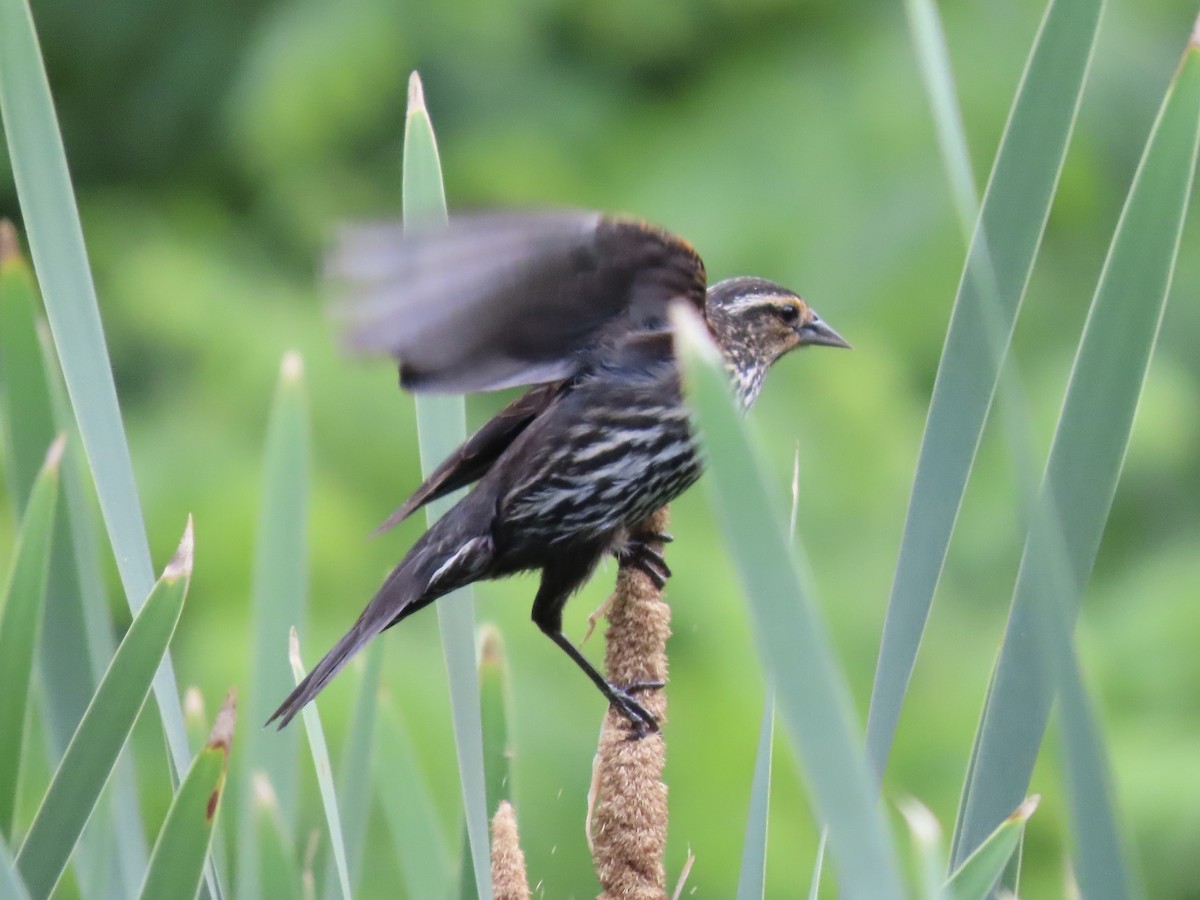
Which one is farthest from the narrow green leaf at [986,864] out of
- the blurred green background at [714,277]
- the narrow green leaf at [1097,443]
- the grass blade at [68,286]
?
the blurred green background at [714,277]

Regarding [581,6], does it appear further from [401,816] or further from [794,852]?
[401,816]

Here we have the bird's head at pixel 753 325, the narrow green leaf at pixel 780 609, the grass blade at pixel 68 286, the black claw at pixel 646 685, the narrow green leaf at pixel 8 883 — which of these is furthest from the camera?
the bird's head at pixel 753 325

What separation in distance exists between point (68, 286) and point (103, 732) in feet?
1.13

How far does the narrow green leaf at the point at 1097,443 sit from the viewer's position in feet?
2.63

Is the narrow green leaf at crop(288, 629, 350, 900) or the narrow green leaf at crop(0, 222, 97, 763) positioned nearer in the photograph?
the narrow green leaf at crop(288, 629, 350, 900)

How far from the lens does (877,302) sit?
2.93m

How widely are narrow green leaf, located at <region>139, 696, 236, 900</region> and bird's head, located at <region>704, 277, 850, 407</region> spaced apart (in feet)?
3.42

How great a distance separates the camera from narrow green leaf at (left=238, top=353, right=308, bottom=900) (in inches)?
48.6

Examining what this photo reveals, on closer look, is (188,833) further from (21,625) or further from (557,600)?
(557,600)

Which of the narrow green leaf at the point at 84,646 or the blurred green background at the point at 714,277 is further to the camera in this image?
the blurred green background at the point at 714,277

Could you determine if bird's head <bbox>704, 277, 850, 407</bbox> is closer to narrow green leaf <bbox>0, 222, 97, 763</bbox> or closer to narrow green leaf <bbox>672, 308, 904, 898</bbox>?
narrow green leaf <bbox>0, 222, 97, 763</bbox>

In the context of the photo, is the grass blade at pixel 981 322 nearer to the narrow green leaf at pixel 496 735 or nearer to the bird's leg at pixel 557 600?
the narrow green leaf at pixel 496 735

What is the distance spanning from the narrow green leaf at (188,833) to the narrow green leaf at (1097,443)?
0.45 metres

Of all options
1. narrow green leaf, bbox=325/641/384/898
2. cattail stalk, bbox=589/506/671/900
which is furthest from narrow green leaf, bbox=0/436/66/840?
cattail stalk, bbox=589/506/671/900
